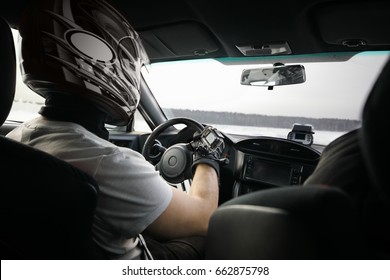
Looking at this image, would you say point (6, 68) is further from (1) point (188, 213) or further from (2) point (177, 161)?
(2) point (177, 161)

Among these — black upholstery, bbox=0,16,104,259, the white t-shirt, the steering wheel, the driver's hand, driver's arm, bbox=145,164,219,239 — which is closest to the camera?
black upholstery, bbox=0,16,104,259

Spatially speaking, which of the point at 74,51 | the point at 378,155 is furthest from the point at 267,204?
the point at 74,51

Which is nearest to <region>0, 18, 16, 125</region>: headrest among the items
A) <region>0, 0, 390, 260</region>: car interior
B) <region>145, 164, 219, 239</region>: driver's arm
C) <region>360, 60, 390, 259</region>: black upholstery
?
<region>0, 0, 390, 260</region>: car interior

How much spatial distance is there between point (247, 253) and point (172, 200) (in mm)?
478

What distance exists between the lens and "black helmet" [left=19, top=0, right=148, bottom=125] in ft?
3.28

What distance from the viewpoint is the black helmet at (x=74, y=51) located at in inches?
39.3

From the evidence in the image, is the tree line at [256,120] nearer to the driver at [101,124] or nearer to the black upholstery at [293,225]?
the driver at [101,124]

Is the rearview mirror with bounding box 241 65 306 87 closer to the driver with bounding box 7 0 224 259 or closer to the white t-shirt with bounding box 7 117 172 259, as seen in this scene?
the driver with bounding box 7 0 224 259

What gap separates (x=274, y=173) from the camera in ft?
5.76

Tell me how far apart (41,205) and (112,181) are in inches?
8.0

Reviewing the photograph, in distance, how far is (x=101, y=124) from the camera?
3.64 ft

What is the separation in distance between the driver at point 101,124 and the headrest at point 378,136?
0.63 meters
